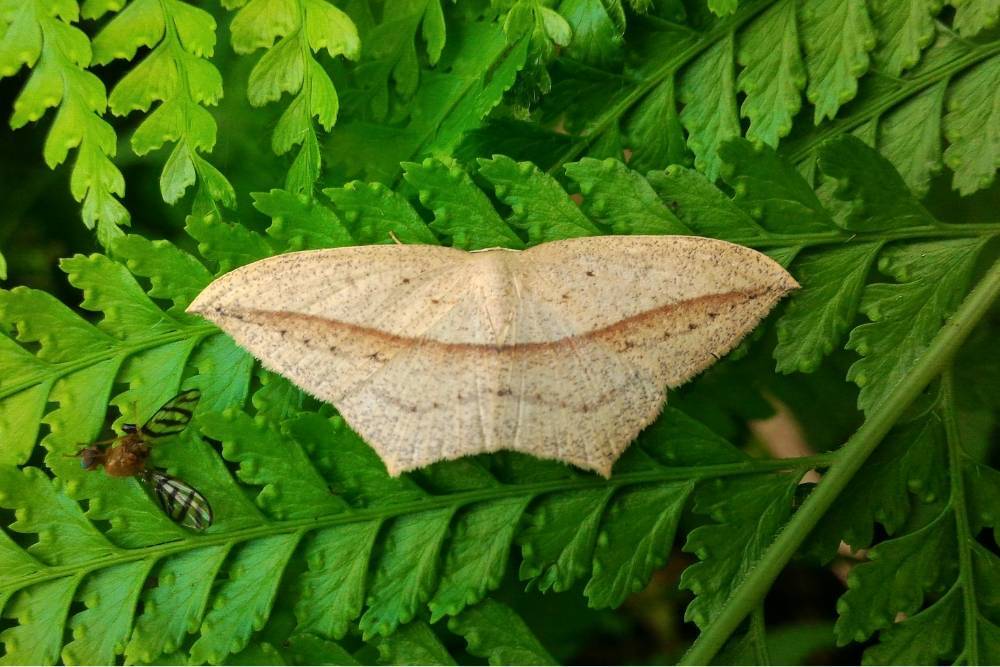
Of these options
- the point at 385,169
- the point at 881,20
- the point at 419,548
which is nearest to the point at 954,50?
the point at 881,20

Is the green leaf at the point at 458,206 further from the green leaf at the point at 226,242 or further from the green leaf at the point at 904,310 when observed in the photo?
the green leaf at the point at 904,310

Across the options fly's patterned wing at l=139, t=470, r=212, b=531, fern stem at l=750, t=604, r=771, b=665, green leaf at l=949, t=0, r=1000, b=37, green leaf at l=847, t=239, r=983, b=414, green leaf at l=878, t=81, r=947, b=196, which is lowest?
fern stem at l=750, t=604, r=771, b=665

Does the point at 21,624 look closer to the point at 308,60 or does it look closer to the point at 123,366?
the point at 123,366

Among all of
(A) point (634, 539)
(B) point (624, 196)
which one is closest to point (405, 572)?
(A) point (634, 539)

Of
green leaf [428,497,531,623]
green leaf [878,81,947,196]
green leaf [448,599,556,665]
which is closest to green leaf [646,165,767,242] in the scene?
green leaf [878,81,947,196]

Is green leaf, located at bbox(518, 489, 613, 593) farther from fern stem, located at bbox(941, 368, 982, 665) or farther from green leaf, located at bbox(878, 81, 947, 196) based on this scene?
green leaf, located at bbox(878, 81, 947, 196)

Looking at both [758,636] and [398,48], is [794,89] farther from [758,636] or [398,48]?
[758,636]
